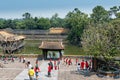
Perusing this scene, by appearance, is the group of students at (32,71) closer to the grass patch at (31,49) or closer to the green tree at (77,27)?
the grass patch at (31,49)

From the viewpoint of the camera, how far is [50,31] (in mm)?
103438

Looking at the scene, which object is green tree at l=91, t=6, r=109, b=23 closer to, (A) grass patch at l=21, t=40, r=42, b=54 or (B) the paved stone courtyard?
(A) grass patch at l=21, t=40, r=42, b=54

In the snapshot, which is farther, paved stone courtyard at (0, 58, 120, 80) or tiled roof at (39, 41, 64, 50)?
tiled roof at (39, 41, 64, 50)

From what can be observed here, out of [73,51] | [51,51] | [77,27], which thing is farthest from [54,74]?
[77,27]

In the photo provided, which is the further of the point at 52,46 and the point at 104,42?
the point at 52,46

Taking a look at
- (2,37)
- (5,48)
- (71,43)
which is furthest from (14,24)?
(5,48)

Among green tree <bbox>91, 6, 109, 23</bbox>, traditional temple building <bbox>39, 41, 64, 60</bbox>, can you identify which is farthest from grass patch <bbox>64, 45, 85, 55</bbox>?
green tree <bbox>91, 6, 109, 23</bbox>

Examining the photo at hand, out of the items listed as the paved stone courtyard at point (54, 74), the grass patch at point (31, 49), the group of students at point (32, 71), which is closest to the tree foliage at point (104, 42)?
the paved stone courtyard at point (54, 74)

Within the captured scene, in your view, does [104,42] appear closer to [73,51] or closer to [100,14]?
[73,51]

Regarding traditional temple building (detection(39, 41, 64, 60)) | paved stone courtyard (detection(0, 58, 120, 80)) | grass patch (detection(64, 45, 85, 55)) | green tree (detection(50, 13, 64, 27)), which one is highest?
green tree (detection(50, 13, 64, 27))

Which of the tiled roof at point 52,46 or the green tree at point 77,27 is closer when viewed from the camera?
the tiled roof at point 52,46

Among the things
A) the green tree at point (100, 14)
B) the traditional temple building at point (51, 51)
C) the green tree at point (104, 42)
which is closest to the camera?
the green tree at point (104, 42)

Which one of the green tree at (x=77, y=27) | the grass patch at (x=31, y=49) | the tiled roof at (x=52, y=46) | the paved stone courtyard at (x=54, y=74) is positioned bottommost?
the paved stone courtyard at (x=54, y=74)

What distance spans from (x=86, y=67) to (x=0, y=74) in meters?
10.3
